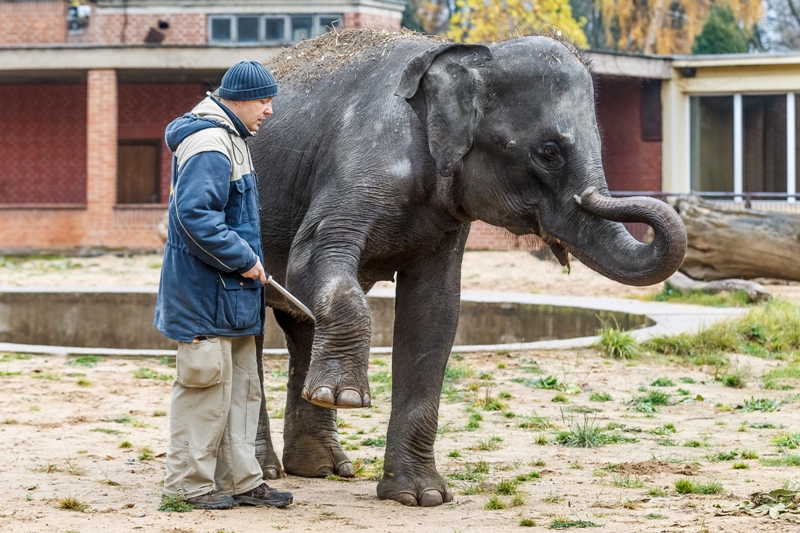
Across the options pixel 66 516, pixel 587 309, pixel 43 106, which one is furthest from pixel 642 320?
pixel 43 106

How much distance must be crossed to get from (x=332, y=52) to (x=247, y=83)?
3.53 ft

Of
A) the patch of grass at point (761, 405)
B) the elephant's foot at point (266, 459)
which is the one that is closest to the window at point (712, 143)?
the patch of grass at point (761, 405)

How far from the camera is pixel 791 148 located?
Answer: 27750 millimetres

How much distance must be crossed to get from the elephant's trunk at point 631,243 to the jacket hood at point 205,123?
1.53m

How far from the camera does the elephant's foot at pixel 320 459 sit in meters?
6.55

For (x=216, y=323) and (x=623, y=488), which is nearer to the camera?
(x=216, y=323)

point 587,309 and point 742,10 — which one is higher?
point 742,10

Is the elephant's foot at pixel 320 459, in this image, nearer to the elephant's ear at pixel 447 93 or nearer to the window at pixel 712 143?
the elephant's ear at pixel 447 93

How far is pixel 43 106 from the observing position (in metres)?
31.8

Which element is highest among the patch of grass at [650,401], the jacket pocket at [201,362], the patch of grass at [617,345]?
the jacket pocket at [201,362]

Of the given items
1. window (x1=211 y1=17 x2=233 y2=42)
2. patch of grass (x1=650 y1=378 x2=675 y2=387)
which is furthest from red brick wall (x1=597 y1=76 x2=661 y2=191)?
patch of grass (x1=650 y1=378 x2=675 y2=387)

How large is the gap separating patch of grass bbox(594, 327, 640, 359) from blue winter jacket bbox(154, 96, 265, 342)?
18.9 feet

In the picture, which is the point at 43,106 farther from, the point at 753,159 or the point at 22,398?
the point at 22,398

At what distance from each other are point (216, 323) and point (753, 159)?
2477cm
